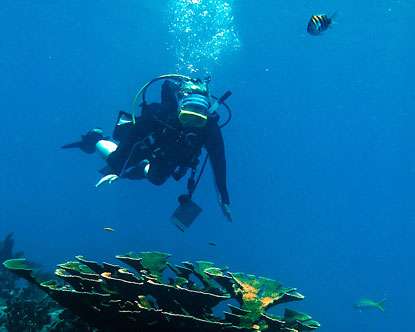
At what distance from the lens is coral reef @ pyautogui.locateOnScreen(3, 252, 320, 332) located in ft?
10.0

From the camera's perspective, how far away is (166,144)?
6.63 m

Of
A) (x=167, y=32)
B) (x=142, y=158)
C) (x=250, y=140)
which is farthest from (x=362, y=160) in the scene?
(x=142, y=158)

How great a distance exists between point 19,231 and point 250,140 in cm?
5581

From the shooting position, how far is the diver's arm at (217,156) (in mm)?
6871

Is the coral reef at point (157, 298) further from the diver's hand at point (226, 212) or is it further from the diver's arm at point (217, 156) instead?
the diver's arm at point (217, 156)

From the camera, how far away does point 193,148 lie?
656 cm

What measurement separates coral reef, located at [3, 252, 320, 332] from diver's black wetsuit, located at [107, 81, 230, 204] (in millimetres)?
2822

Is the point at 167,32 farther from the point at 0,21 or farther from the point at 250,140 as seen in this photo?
the point at 250,140

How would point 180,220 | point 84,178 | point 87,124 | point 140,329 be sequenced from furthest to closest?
point 87,124, point 84,178, point 180,220, point 140,329

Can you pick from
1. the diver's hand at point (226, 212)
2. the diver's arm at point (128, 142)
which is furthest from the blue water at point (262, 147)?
the diver's hand at point (226, 212)

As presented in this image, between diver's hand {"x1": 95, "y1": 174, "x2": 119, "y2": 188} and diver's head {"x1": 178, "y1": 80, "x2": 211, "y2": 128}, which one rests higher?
diver's head {"x1": 178, "y1": 80, "x2": 211, "y2": 128}

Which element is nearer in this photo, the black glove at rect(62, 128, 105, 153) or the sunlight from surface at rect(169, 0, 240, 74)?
the black glove at rect(62, 128, 105, 153)

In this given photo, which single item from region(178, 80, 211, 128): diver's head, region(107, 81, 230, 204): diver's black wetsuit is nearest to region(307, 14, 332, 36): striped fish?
region(178, 80, 211, 128): diver's head

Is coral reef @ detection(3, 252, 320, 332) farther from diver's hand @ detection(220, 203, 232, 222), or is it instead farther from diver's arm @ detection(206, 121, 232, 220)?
diver's arm @ detection(206, 121, 232, 220)
